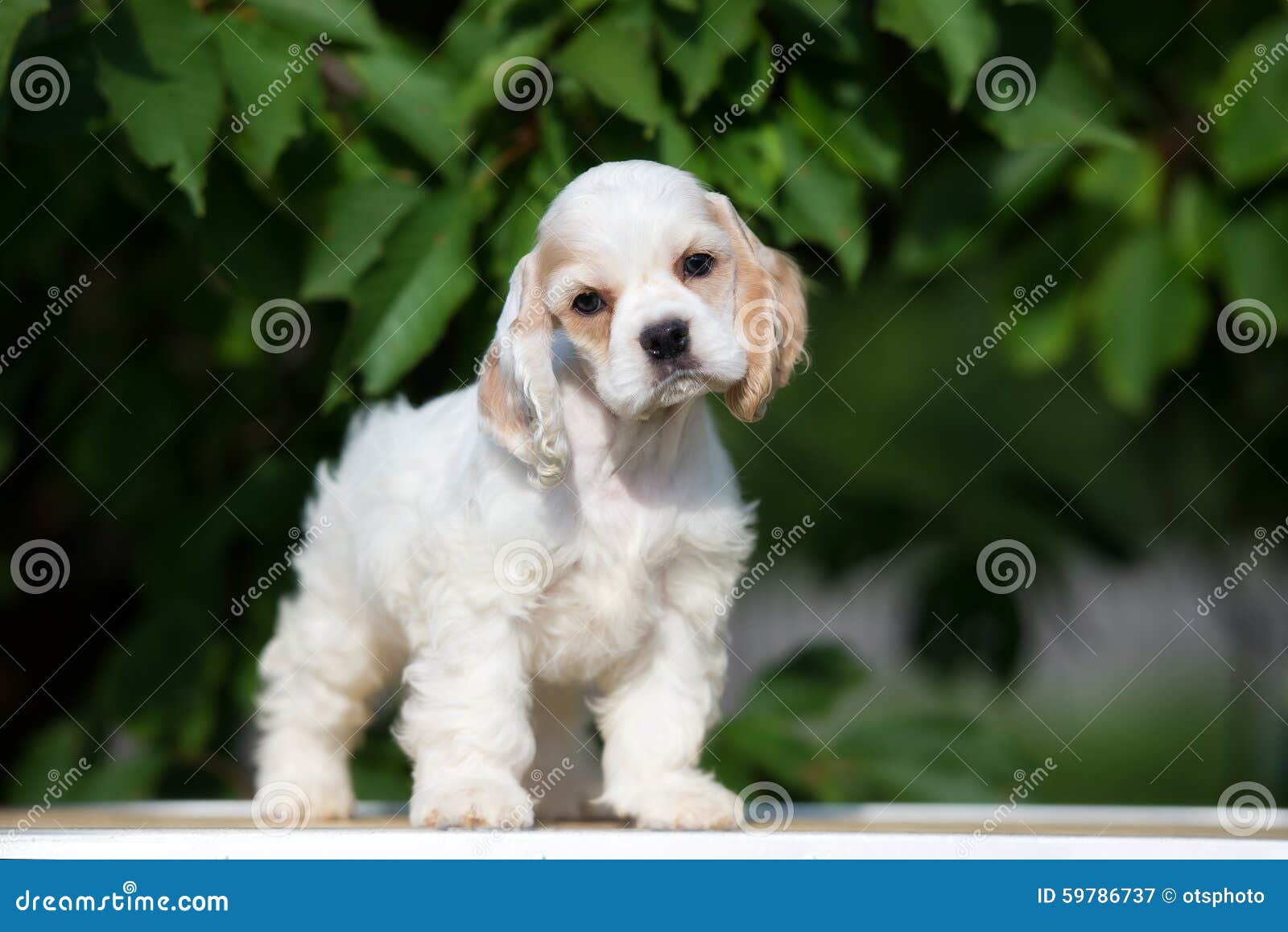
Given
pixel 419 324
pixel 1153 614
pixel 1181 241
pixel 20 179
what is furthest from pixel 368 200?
pixel 1153 614

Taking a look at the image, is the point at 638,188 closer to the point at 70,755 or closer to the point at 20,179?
the point at 20,179

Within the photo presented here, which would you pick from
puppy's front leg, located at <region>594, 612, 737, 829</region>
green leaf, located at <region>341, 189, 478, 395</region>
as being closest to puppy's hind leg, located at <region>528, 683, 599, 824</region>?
puppy's front leg, located at <region>594, 612, 737, 829</region>

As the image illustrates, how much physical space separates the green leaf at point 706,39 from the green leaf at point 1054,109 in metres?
0.78

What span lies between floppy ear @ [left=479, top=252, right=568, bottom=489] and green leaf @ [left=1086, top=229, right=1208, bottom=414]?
7.33 feet

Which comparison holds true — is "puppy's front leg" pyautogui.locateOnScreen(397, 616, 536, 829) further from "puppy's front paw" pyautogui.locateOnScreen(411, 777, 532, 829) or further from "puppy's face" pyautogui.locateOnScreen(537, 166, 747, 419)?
"puppy's face" pyautogui.locateOnScreen(537, 166, 747, 419)

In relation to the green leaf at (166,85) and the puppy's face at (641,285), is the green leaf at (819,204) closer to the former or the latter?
the puppy's face at (641,285)

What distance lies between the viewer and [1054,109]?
159 inches

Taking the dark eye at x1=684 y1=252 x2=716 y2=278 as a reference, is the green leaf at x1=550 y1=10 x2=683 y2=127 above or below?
above

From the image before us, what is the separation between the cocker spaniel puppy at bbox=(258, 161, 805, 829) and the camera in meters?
2.89

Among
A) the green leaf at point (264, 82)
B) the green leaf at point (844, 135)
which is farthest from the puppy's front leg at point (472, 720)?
the green leaf at point (844, 135)

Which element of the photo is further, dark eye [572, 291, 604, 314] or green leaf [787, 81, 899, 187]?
green leaf [787, 81, 899, 187]

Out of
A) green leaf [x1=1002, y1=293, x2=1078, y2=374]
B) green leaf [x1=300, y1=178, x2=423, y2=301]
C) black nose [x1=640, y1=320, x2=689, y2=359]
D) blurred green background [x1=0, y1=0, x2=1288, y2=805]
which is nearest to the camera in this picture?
black nose [x1=640, y1=320, x2=689, y2=359]

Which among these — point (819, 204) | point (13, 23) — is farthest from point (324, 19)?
point (819, 204)

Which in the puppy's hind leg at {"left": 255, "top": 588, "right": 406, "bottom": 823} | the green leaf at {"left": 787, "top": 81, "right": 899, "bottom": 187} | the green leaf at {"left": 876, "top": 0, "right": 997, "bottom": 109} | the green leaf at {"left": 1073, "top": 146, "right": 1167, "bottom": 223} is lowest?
the puppy's hind leg at {"left": 255, "top": 588, "right": 406, "bottom": 823}
